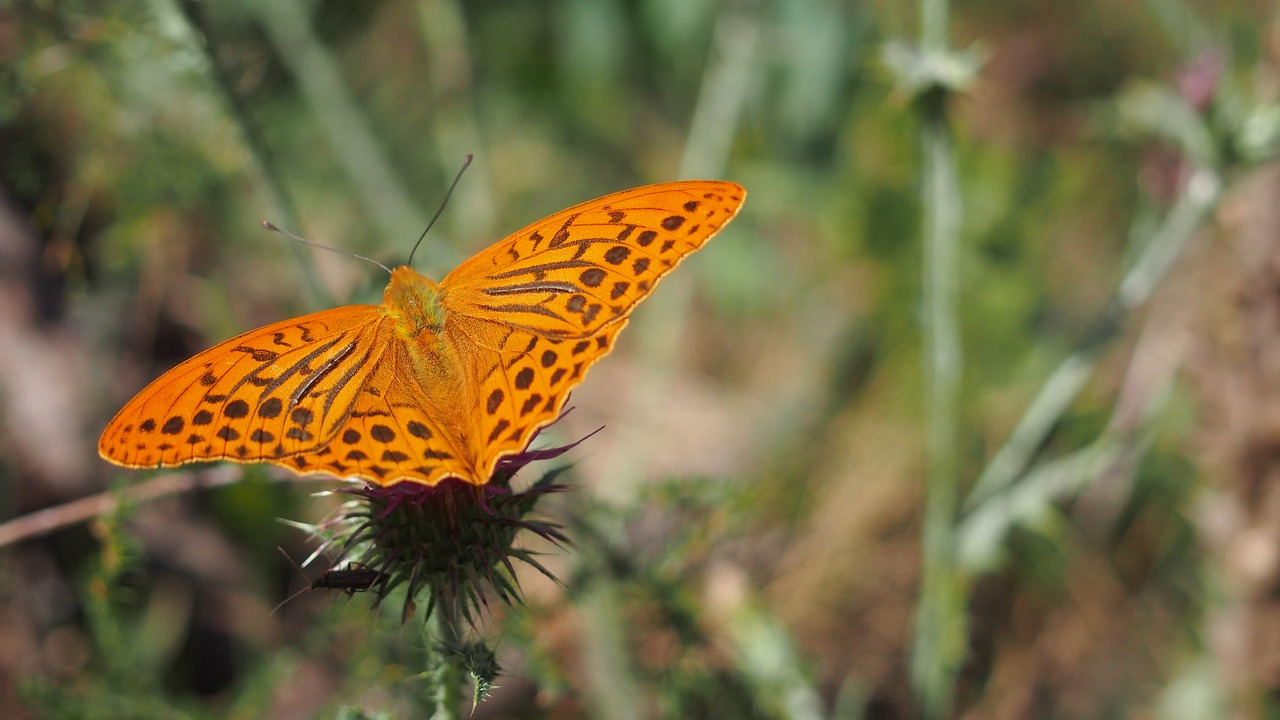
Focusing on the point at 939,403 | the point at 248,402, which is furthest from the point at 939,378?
the point at 248,402

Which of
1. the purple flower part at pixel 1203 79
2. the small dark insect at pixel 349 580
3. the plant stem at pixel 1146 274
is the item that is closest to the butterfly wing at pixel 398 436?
the small dark insect at pixel 349 580

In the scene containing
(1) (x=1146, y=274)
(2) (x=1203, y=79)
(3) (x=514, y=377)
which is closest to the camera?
(3) (x=514, y=377)

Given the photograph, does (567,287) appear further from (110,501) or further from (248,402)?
(110,501)

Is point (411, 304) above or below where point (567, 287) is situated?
above

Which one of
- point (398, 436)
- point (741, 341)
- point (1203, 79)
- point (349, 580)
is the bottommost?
point (349, 580)

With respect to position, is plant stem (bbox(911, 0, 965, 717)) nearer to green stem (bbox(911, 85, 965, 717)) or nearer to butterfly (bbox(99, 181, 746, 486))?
green stem (bbox(911, 85, 965, 717))

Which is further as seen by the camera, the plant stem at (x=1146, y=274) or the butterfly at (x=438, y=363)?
the plant stem at (x=1146, y=274)

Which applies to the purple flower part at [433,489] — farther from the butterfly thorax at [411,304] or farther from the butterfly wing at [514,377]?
the butterfly thorax at [411,304]

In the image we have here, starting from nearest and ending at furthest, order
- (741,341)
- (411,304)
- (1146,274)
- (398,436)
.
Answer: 1. (398,436)
2. (411,304)
3. (1146,274)
4. (741,341)
